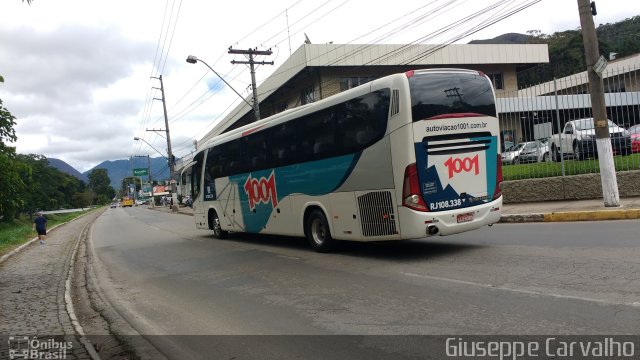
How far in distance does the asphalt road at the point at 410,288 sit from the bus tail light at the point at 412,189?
Answer: 3.33 feet

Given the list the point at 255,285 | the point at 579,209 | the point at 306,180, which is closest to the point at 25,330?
the point at 255,285

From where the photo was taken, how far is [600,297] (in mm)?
5395

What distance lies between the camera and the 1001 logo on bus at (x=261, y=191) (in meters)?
12.5

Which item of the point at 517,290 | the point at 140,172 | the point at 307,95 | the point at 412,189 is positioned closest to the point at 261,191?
the point at 412,189

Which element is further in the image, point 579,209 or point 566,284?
point 579,209

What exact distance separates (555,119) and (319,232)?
8.98 meters

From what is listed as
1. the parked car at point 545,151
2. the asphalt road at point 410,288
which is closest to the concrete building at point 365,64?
the parked car at point 545,151

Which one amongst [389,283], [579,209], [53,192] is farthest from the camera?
[53,192]

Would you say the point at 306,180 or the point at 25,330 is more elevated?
the point at 306,180

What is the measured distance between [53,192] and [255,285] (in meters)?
71.1

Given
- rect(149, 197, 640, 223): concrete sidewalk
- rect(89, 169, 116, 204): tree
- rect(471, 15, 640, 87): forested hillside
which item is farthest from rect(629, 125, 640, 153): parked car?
rect(89, 169, 116, 204): tree

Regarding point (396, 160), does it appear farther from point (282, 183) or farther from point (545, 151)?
point (545, 151)

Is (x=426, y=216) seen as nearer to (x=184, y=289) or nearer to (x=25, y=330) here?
(x=184, y=289)

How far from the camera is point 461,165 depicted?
8.98 m
